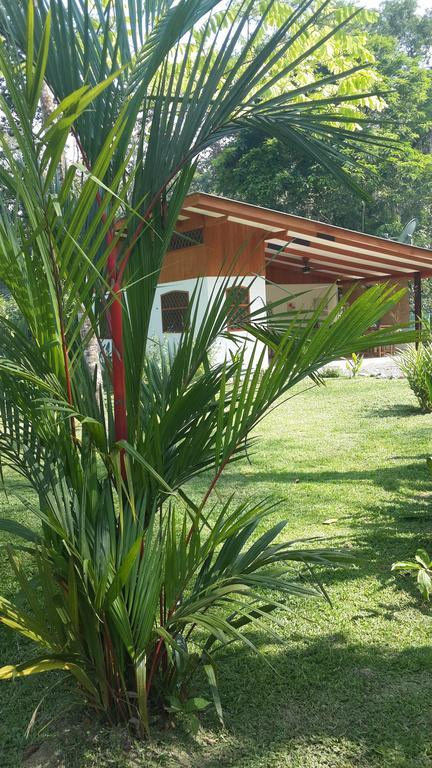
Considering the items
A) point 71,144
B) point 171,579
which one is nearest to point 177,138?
point 71,144

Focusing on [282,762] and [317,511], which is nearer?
[282,762]

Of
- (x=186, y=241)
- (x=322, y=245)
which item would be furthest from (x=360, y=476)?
(x=322, y=245)

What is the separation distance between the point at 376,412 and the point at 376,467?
3.38 meters

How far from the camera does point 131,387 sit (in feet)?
7.24

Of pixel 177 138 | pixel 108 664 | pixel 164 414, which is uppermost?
pixel 177 138

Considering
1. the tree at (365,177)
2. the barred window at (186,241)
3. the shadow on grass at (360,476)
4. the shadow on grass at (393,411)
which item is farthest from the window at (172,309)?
the tree at (365,177)

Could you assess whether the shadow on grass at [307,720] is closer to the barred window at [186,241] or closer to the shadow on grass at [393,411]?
the shadow on grass at [393,411]

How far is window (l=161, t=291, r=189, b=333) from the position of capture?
15.1 m

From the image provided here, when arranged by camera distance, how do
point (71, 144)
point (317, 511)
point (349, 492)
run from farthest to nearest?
point (349, 492) → point (317, 511) → point (71, 144)

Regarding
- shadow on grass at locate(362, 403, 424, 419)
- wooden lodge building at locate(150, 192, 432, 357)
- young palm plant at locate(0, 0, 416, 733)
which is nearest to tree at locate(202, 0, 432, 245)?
wooden lodge building at locate(150, 192, 432, 357)

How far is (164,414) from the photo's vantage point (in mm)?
2238

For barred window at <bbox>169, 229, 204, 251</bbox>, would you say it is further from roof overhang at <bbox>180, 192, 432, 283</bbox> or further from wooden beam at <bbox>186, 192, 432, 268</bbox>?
wooden beam at <bbox>186, 192, 432, 268</bbox>

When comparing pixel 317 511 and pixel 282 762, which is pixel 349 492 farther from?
pixel 282 762

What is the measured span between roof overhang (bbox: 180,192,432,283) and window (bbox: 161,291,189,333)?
1790mm
